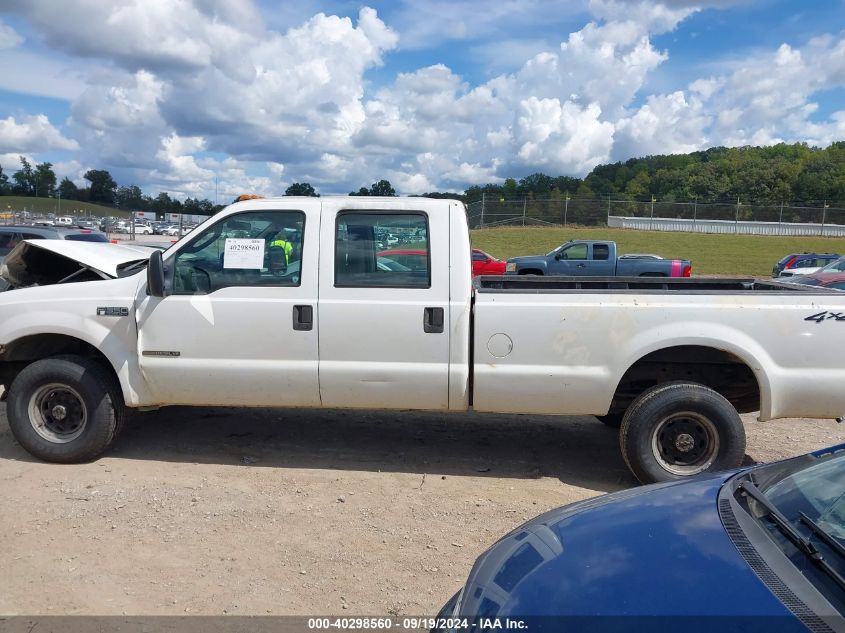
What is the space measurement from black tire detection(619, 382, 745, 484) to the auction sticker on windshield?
2856 mm

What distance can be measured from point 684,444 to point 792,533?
9.01ft

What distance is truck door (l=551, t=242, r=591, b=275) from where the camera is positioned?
24625 mm

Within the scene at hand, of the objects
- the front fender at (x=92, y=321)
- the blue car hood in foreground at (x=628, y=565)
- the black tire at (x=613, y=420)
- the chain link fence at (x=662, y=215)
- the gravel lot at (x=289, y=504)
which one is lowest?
the gravel lot at (x=289, y=504)

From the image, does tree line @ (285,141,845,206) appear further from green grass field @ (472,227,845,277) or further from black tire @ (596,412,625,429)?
black tire @ (596,412,625,429)

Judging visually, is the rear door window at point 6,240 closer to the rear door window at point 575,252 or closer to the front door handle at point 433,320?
the front door handle at point 433,320

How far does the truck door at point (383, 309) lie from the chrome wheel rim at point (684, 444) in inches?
60.1

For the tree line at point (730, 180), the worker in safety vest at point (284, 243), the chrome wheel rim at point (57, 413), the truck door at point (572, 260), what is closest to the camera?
the worker in safety vest at point (284, 243)

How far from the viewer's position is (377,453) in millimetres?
5480

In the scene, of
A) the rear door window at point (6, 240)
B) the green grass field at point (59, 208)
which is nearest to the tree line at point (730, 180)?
the green grass field at point (59, 208)

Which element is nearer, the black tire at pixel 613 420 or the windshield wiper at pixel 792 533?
the windshield wiper at pixel 792 533

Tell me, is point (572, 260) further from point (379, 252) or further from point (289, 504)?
point (289, 504)

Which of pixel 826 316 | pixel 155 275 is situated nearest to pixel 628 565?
pixel 826 316

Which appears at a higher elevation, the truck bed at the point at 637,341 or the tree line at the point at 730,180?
the tree line at the point at 730,180

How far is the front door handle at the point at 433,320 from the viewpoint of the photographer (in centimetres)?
472
